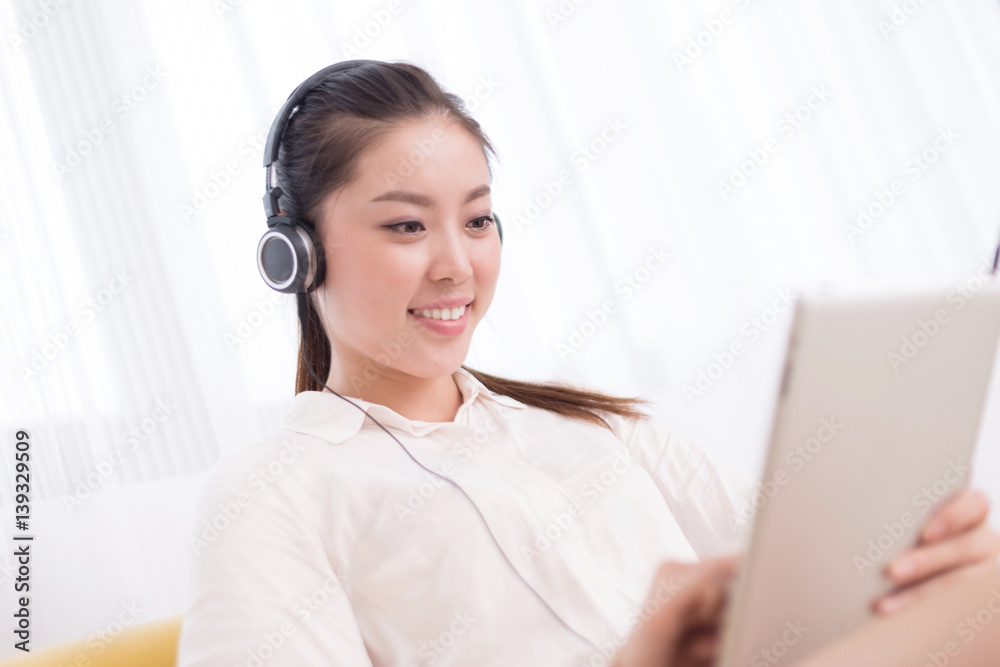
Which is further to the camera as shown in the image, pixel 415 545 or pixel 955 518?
pixel 415 545

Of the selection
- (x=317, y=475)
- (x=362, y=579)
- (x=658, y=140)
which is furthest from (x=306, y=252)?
(x=658, y=140)

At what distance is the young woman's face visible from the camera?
108 centimetres

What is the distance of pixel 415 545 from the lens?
0.98m

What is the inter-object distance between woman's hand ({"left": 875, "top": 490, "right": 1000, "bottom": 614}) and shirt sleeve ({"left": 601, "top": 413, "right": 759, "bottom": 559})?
500 mm

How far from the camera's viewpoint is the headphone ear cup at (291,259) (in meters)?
1.08

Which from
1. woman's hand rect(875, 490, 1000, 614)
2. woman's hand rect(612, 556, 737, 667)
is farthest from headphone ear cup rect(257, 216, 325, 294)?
woman's hand rect(875, 490, 1000, 614)

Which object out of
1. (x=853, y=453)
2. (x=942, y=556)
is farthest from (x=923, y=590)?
(x=853, y=453)

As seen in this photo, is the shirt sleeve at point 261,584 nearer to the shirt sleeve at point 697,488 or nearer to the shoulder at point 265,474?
the shoulder at point 265,474

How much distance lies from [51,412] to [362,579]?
1.41 meters

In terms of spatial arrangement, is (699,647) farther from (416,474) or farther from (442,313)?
(442,313)

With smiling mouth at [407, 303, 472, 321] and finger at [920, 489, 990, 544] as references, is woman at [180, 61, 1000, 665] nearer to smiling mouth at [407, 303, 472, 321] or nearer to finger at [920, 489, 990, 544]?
smiling mouth at [407, 303, 472, 321]

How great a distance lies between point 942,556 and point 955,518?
0.11 feet

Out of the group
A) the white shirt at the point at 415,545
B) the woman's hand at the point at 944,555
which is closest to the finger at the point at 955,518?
the woman's hand at the point at 944,555

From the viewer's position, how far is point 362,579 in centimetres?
98
